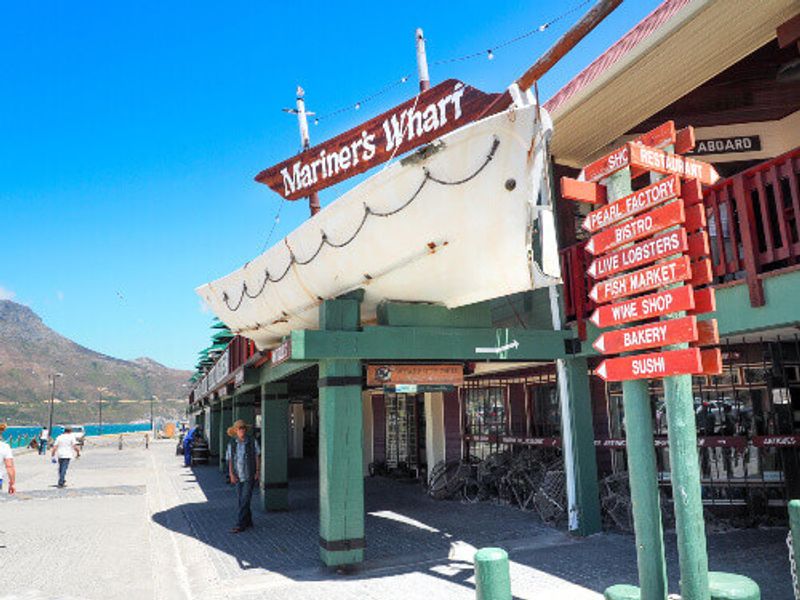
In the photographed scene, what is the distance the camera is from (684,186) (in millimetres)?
3695

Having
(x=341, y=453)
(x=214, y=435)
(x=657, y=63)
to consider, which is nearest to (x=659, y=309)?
(x=341, y=453)

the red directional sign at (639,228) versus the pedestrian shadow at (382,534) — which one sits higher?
the red directional sign at (639,228)

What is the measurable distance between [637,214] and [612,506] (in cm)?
575

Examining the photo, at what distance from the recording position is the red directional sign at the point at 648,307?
11.5ft

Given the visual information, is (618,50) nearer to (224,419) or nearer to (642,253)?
(642,253)

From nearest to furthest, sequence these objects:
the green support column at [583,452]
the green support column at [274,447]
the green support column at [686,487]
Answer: the green support column at [686,487] < the green support column at [583,452] < the green support column at [274,447]

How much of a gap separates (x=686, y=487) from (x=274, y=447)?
889cm

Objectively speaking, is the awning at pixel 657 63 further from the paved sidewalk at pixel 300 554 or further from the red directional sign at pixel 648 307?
the paved sidewalk at pixel 300 554

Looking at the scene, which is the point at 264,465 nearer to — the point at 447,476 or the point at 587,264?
the point at 447,476

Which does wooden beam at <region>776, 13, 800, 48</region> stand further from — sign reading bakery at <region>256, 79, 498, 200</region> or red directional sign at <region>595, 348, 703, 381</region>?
red directional sign at <region>595, 348, 703, 381</region>

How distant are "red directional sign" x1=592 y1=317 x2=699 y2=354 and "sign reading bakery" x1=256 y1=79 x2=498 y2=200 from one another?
9.38 ft

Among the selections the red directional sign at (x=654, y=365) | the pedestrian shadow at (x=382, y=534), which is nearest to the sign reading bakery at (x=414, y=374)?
the pedestrian shadow at (x=382, y=534)

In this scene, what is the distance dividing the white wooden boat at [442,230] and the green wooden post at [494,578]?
10.1 ft

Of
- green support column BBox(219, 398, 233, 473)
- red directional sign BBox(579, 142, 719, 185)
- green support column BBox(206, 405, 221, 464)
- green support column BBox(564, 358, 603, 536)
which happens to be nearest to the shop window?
green support column BBox(564, 358, 603, 536)
